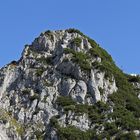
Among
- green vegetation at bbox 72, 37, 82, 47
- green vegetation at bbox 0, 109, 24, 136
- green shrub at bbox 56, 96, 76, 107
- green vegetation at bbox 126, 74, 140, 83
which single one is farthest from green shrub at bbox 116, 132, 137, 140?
green vegetation at bbox 72, 37, 82, 47

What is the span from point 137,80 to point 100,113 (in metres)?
18.7

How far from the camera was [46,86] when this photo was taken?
4486 inches

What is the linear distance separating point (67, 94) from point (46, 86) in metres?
4.26

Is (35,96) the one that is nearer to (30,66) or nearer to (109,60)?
(30,66)

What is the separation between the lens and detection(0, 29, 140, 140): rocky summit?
106 meters

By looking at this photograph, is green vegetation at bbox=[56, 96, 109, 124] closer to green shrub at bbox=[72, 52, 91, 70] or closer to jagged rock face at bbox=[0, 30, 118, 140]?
jagged rock face at bbox=[0, 30, 118, 140]

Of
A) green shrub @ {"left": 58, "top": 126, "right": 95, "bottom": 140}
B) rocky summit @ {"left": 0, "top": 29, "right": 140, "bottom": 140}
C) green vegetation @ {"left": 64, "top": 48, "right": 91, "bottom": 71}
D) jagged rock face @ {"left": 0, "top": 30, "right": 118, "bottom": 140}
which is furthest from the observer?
green vegetation @ {"left": 64, "top": 48, "right": 91, "bottom": 71}

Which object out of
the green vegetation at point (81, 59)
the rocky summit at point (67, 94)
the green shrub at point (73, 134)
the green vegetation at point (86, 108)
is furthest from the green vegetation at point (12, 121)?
the green vegetation at point (81, 59)

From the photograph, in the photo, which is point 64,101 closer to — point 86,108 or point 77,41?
point 86,108

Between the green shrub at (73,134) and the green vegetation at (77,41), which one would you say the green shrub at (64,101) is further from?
the green vegetation at (77,41)

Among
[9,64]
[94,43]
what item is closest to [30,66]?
[9,64]

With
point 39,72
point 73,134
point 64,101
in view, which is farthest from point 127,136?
point 39,72

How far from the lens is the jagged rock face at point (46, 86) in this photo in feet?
353

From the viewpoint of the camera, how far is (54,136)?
341 feet
